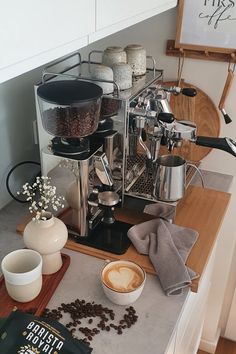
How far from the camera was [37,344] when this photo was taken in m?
0.78

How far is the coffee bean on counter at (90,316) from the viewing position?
900 mm

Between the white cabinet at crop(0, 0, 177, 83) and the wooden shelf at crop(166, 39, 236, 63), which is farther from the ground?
the white cabinet at crop(0, 0, 177, 83)

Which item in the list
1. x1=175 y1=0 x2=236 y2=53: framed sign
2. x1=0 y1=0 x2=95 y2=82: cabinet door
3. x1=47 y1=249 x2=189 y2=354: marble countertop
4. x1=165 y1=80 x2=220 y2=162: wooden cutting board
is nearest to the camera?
x1=0 y1=0 x2=95 y2=82: cabinet door

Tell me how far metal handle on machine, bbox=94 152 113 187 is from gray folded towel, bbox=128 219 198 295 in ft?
0.48

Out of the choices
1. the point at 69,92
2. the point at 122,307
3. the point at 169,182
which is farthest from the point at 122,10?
the point at 122,307

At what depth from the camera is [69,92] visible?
0.99 metres

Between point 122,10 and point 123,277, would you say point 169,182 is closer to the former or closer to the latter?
point 123,277

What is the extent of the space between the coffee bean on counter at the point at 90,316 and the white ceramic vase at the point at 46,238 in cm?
12

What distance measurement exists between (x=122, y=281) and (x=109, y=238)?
193 mm

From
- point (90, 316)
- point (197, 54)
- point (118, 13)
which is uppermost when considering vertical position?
point (118, 13)

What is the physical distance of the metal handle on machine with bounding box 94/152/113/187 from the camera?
3.51ft

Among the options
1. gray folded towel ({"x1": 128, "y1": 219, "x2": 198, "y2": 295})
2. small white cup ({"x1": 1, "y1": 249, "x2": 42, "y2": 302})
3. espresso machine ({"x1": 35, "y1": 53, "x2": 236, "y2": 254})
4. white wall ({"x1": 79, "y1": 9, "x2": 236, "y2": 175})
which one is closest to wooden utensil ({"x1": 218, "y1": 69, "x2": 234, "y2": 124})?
white wall ({"x1": 79, "y1": 9, "x2": 236, "y2": 175})

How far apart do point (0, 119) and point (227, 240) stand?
101cm

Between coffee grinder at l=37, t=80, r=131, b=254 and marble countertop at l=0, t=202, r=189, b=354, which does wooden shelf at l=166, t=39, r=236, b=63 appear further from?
marble countertop at l=0, t=202, r=189, b=354
